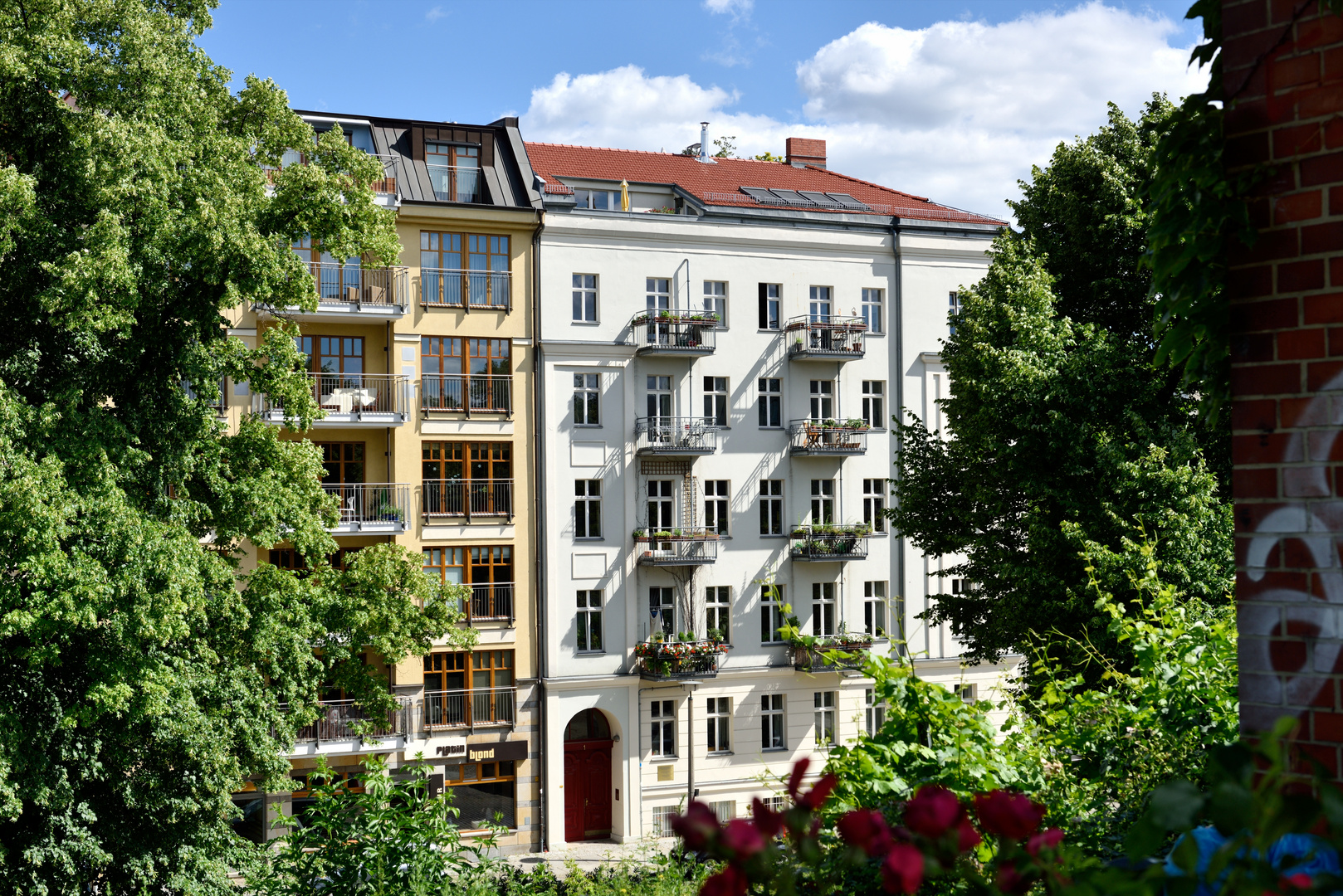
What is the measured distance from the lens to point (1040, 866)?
187cm

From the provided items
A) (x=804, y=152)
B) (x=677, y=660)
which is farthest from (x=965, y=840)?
(x=804, y=152)

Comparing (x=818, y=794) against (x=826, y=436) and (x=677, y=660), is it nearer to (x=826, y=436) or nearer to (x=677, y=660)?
(x=677, y=660)

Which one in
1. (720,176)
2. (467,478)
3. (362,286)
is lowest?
(467,478)

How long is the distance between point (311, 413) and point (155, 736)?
18.4 ft

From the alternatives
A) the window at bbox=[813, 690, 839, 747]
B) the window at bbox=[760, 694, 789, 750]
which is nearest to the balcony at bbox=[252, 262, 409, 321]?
the window at bbox=[760, 694, 789, 750]

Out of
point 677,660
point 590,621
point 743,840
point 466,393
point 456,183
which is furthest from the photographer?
point 590,621

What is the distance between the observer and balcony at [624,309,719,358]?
31812 mm

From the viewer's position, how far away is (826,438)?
3353 centimetres

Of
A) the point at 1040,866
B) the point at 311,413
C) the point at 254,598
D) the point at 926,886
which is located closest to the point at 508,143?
the point at 311,413

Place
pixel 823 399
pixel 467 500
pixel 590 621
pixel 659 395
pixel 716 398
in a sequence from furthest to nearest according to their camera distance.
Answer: pixel 823 399 < pixel 716 398 < pixel 659 395 < pixel 590 621 < pixel 467 500

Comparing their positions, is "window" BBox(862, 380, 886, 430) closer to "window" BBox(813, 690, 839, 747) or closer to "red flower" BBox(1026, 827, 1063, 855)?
"window" BBox(813, 690, 839, 747)

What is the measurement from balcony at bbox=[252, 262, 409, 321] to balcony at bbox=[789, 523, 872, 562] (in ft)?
42.6

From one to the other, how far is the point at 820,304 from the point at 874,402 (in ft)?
11.4

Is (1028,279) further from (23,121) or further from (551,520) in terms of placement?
(23,121)
